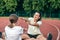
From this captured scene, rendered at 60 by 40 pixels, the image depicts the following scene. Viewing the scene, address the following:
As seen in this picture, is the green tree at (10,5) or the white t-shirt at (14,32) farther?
the green tree at (10,5)

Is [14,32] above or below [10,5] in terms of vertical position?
above

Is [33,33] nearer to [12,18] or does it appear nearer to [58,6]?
[12,18]

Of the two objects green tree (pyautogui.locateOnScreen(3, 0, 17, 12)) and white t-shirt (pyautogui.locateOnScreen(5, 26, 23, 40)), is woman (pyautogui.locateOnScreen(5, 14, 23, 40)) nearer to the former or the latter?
white t-shirt (pyautogui.locateOnScreen(5, 26, 23, 40))

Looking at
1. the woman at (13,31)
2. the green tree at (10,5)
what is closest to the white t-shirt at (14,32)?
the woman at (13,31)

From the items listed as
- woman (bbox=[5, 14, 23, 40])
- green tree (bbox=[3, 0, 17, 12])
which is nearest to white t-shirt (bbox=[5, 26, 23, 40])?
woman (bbox=[5, 14, 23, 40])

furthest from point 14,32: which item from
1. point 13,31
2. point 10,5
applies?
point 10,5

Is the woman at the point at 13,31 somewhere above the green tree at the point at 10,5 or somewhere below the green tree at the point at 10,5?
above

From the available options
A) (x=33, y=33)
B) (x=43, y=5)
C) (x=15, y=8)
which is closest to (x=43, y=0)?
(x=43, y=5)

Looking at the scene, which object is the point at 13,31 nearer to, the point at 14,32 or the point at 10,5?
the point at 14,32

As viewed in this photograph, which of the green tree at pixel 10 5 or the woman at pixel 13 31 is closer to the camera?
the woman at pixel 13 31

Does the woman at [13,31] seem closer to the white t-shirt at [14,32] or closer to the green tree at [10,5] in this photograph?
the white t-shirt at [14,32]

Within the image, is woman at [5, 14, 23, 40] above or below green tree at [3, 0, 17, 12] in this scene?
above

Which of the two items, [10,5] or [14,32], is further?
[10,5]

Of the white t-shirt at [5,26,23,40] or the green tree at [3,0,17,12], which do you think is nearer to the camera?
the white t-shirt at [5,26,23,40]
